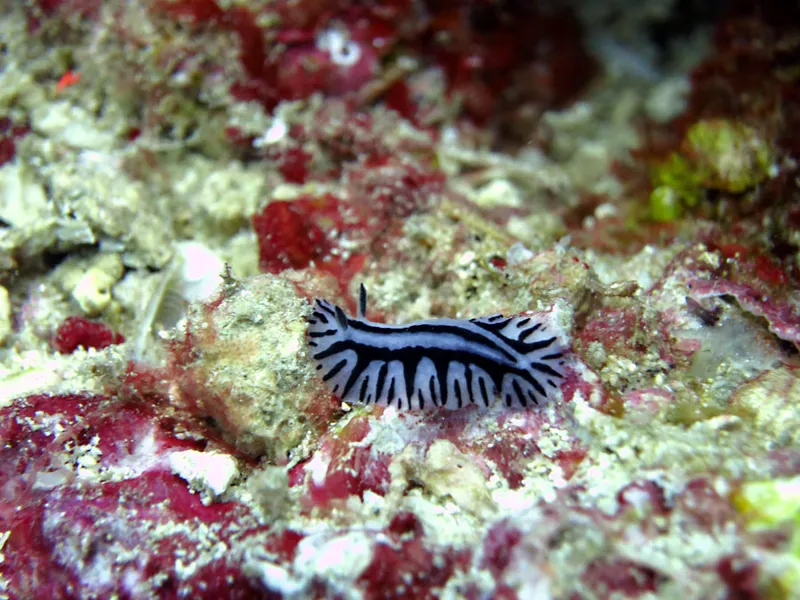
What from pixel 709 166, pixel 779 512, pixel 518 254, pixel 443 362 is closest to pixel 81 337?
pixel 443 362

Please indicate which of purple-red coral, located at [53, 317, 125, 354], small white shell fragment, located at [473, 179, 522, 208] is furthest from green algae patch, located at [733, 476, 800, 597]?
purple-red coral, located at [53, 317, 125, 354]

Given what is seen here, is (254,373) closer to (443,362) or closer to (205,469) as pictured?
(205,469)

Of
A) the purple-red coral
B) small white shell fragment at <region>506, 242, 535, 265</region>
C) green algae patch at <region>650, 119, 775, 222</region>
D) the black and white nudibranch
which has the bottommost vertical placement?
the black and white nudibranch

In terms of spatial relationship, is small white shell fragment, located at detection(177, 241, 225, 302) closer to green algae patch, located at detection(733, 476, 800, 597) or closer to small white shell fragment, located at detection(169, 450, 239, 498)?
small white shell fragment, located at detection(169, 450, 239, 498)

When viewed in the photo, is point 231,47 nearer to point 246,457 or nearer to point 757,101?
point 246,457

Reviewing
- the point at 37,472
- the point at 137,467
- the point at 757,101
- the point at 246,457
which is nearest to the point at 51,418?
the point at 37,472

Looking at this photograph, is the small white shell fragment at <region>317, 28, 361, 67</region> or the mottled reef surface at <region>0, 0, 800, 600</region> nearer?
the mottled reef surface at <region>0, 0, 800, 600</region>
